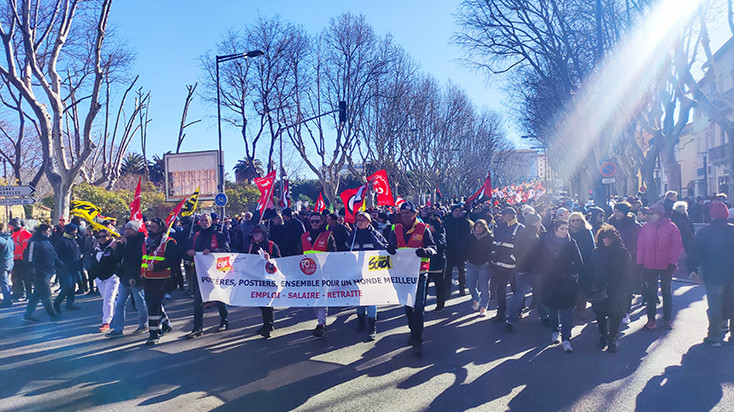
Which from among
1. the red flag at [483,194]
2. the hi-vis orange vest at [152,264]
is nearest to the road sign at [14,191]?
the hi-vis orange vest at [152,264]

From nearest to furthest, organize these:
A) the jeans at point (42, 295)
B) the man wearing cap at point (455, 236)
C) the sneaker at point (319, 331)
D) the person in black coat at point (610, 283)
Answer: the person in black coat at point (610, 283) → the sneaker at point (319, 331) → the jeans at point (42, 295) → the man wearing cap at point (455, 236)

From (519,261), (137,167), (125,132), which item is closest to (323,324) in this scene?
(519,261)

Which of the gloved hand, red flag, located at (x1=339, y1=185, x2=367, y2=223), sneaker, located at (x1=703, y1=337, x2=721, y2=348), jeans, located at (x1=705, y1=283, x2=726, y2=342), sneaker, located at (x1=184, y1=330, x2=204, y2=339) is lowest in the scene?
sneaker, located at (x1=703, y1=337, x2=721, y2=348)

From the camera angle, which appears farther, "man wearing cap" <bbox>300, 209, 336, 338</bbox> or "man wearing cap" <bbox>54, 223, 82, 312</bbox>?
"man wearing cap" <bbox>54, 223, 82, 312</bbox>

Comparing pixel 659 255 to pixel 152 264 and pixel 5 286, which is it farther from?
pixel 5 286

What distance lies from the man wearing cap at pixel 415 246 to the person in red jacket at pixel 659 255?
315 cm

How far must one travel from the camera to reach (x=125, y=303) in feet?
26.3

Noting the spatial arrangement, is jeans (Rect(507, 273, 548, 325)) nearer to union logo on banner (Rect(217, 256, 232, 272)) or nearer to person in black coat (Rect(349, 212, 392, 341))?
person in black coat (Rect(349, 212, 392, 341))

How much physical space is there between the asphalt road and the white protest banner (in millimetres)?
624

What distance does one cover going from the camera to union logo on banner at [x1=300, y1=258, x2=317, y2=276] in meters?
7.23

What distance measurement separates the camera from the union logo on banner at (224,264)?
7.52 m

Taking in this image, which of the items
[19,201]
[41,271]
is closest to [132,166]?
[19,201]

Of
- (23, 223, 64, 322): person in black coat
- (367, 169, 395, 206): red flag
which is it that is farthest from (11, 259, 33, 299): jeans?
(367, 169, 395, 206): red flag

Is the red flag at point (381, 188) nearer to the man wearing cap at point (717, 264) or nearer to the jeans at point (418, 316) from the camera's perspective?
the jeans at point (418, 316)
